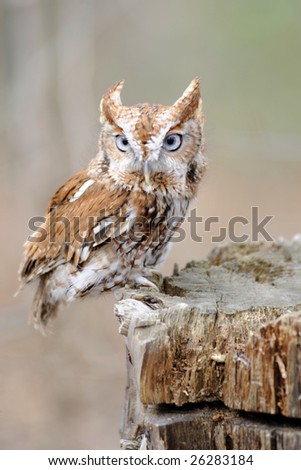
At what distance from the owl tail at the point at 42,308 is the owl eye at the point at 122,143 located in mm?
927

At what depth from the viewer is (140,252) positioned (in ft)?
11.2

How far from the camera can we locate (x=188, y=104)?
323 centimetres

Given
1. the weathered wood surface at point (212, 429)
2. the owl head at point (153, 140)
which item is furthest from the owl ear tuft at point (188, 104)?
the weathered wood surface at point (212, 429)

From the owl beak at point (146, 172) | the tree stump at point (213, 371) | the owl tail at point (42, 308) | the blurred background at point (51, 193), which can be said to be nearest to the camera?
the tree stump at point (213, 371)

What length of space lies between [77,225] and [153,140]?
0.68 meters

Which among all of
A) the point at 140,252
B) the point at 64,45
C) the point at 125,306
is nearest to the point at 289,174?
the point at 64,45

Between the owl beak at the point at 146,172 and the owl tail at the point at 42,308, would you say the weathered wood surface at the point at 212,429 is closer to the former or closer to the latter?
the owl beak at the point at 146,172

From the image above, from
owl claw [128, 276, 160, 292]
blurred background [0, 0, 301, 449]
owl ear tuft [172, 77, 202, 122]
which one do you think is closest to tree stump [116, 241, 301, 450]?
owl claw [128, 276, 160, 292]

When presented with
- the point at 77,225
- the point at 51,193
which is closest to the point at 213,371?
the point at 77,225

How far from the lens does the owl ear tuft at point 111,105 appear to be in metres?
3.19

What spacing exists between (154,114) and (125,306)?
3.43 feet

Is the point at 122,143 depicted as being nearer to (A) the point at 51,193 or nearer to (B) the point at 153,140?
(B) the point at 153,140

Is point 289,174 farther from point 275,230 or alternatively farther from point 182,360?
point 182,360

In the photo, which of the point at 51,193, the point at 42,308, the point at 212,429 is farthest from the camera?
the point at 51,193
